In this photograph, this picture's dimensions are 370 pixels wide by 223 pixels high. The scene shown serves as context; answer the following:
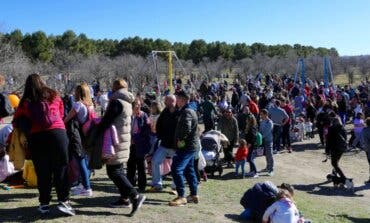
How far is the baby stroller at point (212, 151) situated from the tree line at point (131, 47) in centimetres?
2979

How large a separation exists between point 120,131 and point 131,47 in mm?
54879

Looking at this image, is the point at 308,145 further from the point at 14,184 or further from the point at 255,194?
the point at 14,184

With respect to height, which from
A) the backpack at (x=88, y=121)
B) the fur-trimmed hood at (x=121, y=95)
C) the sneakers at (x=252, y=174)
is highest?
the fur-trimmed hood at (x=121, y=95)

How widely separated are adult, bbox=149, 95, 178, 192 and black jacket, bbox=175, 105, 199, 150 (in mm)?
590

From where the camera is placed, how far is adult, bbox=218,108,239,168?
13.7 meters

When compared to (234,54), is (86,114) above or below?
below

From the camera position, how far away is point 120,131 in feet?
22.8

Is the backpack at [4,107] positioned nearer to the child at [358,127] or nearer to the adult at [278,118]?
the adult at [278,118]

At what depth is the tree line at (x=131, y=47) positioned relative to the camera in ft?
157

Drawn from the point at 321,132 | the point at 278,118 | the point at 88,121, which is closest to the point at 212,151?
the point at 278,118

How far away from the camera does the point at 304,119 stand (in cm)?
2044

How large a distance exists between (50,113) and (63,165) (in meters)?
0.69

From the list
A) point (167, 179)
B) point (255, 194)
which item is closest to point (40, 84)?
point (255, 194)

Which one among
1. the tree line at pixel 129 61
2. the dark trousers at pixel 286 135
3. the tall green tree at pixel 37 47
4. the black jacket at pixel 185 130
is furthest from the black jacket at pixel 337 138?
the tall green tree at pixel 37 47
